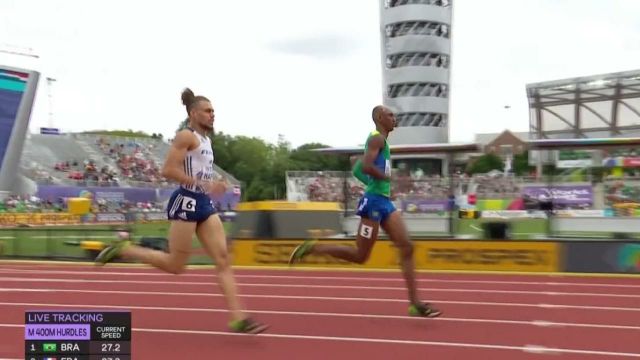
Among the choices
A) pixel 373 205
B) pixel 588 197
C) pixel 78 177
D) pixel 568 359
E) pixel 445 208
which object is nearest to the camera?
pixel 568 359

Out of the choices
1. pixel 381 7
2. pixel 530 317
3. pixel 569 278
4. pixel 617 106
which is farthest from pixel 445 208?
pixel 381 7

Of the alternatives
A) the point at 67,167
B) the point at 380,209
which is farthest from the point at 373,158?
the point at 67,167

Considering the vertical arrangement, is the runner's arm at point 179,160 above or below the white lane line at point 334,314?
above

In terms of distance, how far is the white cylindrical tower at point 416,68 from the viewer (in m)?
86.9

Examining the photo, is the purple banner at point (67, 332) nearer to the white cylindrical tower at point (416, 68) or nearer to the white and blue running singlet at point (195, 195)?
the white and blue running singlet at point (195, 195)

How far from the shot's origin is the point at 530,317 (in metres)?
7.15

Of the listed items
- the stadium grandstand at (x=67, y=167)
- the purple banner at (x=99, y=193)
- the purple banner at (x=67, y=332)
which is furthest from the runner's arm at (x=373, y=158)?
the purple banner at (x=99, y=193)

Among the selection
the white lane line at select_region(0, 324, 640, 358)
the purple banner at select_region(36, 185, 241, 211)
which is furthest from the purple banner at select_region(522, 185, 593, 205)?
the purple banner at select_region(36, 185, 241, 211)

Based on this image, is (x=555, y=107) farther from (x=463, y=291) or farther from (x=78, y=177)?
(x=463, y=291)

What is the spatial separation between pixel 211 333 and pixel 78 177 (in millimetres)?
52564

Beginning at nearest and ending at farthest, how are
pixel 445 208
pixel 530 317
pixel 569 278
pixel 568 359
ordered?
pixel 568 359 < pixel 530 317 < pixel 569 278 < pixel 445 208

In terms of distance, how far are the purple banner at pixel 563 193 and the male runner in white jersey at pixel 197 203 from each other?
1091 centimetres

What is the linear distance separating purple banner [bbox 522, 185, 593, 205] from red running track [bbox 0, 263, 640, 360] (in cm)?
333

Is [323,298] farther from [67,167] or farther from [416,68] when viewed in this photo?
[416,68]
